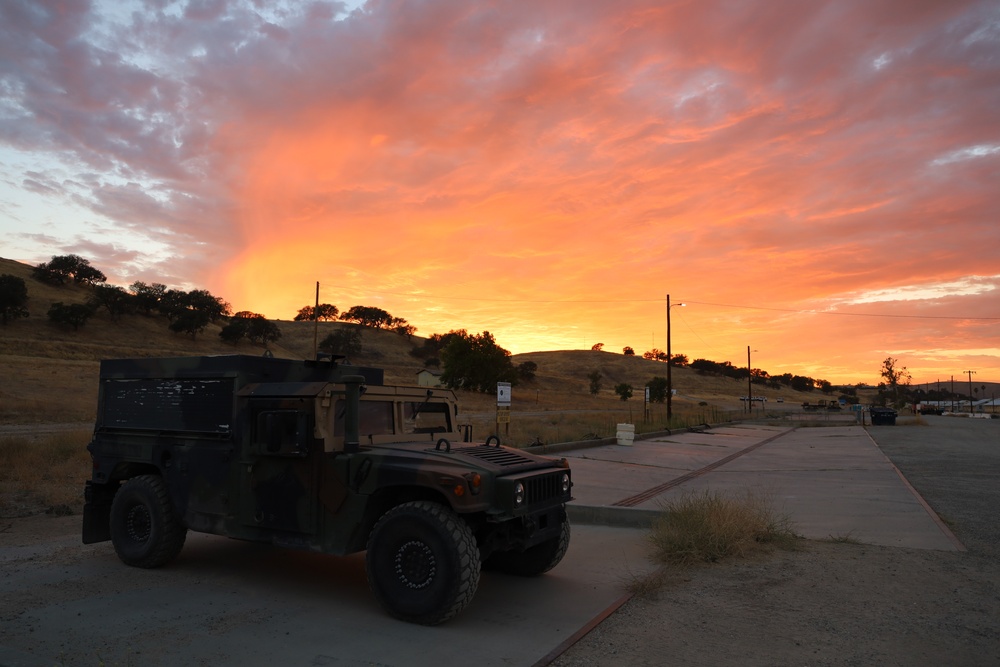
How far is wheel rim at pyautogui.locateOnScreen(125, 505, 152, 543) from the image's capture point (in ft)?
22.8

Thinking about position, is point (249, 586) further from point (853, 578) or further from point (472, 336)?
point (472, 336)

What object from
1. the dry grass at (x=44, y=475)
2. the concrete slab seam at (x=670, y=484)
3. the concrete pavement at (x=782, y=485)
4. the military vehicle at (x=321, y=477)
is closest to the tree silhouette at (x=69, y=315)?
the dry grass at (x=44, y=475)

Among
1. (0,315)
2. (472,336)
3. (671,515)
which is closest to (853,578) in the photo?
(671,515)

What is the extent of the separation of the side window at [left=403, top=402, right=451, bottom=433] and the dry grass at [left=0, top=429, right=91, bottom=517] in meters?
6.17

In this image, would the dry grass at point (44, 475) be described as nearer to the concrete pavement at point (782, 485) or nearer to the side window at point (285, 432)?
the side window at point (285, 432)

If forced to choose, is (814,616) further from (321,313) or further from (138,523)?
(321,313)

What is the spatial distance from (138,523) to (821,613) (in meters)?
6.30

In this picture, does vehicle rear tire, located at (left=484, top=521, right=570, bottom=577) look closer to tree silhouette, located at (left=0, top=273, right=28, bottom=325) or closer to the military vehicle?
the military vehicle

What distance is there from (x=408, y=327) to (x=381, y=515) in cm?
11688

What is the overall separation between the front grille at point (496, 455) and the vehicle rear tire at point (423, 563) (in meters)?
0.63

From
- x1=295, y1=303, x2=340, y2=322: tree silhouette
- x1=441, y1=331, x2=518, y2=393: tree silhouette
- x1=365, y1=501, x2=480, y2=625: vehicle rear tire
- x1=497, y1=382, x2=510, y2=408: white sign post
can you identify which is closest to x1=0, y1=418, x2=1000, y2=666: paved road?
x1=365, y1=501, x2=480, y2=625: vehicle rear tire

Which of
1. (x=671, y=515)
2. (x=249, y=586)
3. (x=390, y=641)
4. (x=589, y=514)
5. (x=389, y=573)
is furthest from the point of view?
→ (x=589, y=514)

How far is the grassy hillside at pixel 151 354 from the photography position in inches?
1187

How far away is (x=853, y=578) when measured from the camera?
22.2 ft
